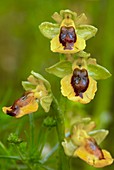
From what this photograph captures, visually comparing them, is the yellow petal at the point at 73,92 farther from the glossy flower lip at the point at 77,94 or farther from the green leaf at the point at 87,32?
the green leaf at the point at 87,32

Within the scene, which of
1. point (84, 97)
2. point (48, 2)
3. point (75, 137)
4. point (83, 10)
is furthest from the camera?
point (83, 10)

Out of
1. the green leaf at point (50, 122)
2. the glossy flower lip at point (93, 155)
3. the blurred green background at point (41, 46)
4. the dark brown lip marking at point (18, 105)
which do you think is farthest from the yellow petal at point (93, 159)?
the blurred green background at point (41, 46)

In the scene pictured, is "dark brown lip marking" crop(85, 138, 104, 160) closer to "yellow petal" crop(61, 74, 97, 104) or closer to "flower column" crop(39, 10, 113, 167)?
"flower column" crop(39, 10, 113, 167)

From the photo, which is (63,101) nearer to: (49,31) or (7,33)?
(49,31)

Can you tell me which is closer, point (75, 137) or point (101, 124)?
point (75, 137)

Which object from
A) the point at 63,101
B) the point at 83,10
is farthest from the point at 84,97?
the point at 83,10

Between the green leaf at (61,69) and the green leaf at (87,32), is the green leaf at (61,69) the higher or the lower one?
the lower one

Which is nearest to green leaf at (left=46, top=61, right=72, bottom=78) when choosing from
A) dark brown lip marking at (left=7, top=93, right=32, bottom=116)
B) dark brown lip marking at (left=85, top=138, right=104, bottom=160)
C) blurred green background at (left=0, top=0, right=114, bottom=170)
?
dark brown lip marking at (left=7, top=93, right=32, bottom=116)
